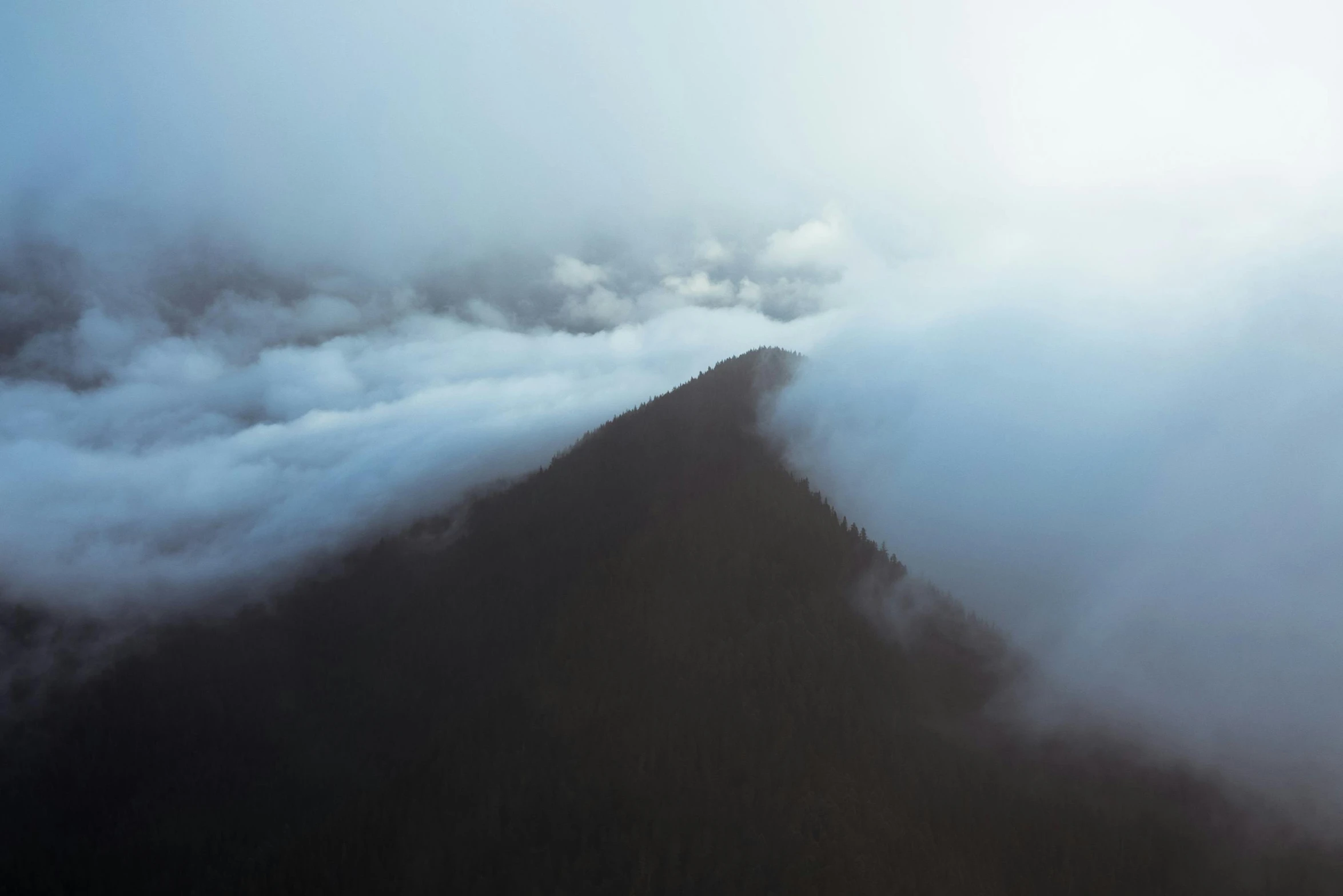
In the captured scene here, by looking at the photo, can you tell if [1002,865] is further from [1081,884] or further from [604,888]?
[604,888]

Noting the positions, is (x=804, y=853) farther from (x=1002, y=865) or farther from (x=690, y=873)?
(x=1002, y=865)

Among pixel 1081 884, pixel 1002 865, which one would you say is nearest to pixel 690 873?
pixel 1002 865

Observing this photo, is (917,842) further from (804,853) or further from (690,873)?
(690,873)

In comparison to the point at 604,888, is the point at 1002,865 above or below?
below

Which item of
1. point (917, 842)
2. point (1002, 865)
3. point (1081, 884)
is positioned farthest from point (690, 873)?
point (1081, 884)

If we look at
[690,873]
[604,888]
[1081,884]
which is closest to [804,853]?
[690,873]

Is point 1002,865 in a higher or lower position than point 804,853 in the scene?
lower

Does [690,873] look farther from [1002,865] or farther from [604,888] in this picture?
[1002,865]
